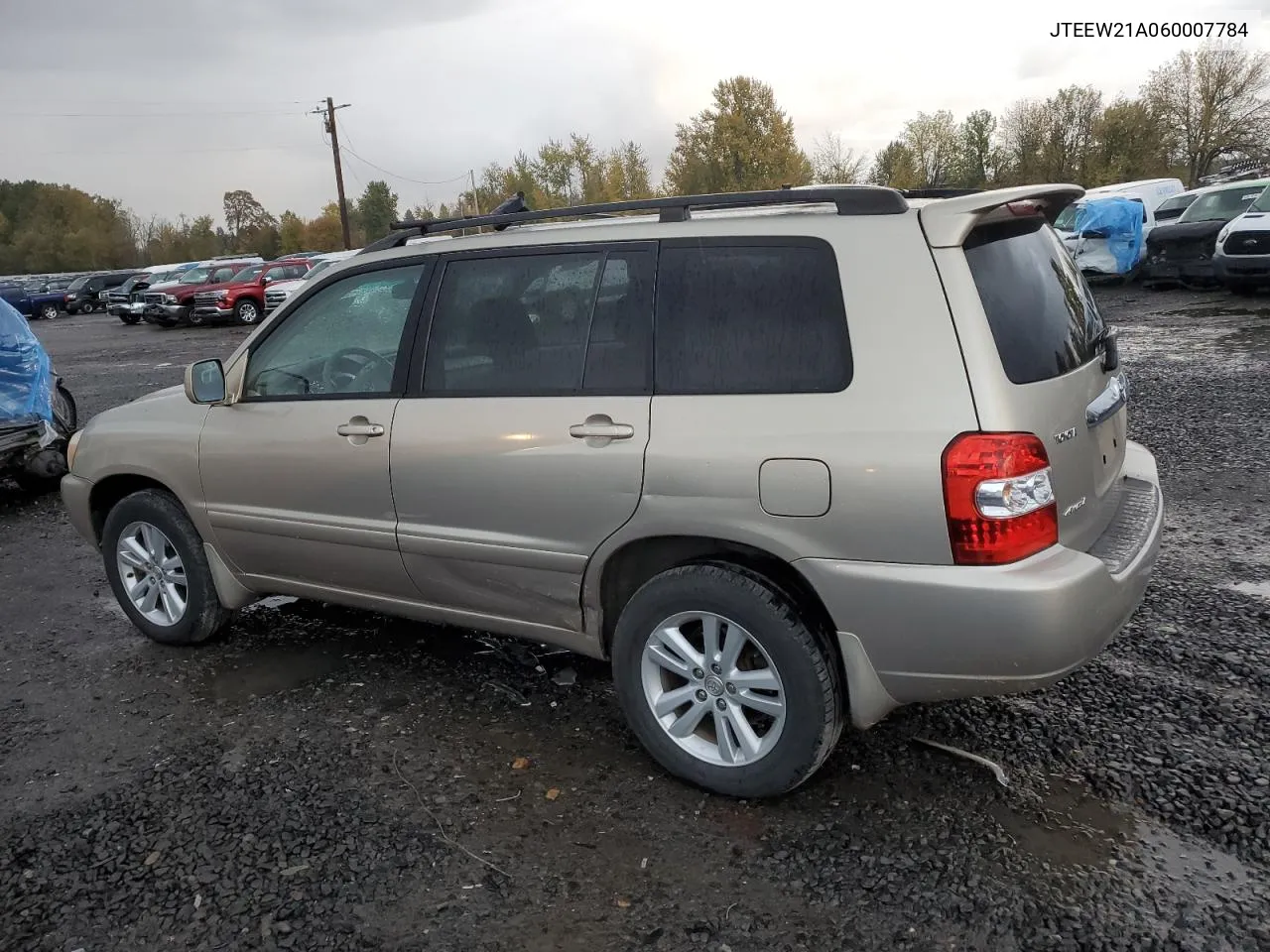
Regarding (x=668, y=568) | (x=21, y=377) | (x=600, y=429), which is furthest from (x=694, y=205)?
(x=21, y=377)

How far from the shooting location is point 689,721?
315 centimetres

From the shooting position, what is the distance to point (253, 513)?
13.6 feet

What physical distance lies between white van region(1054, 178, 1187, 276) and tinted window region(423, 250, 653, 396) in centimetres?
1732

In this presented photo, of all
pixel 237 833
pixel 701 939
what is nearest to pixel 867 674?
pixel 701 939

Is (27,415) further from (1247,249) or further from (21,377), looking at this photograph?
(1247,249)

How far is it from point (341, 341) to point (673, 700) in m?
2.00

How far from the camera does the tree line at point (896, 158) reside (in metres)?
42.0

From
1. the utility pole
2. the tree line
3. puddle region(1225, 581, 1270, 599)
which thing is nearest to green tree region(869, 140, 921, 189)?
the tree line

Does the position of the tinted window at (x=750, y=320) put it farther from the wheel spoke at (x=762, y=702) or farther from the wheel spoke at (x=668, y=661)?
the wheel spoke at (x=762, y=702)

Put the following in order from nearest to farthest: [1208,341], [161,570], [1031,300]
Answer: [1031,300], [161,570], [1208,341]

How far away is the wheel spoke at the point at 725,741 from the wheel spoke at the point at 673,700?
0.10 metres

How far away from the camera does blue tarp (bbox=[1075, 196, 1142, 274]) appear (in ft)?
63.1

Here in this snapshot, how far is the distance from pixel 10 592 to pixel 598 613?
4.26 m

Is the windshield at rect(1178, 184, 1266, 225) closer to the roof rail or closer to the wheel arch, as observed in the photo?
the roof rail
